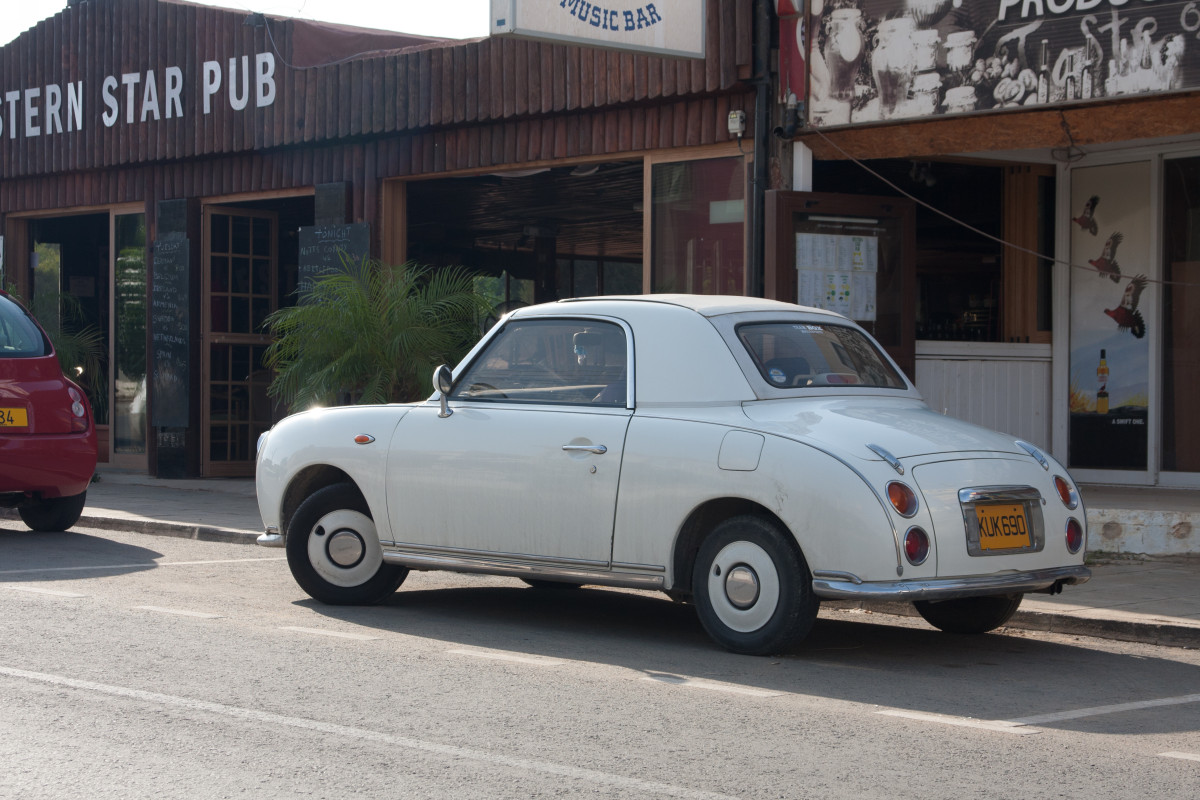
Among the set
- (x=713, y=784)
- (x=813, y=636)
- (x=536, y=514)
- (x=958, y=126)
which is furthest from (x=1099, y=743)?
(x=958, y=126)

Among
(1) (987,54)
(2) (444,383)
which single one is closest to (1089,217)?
(1) (987,54)

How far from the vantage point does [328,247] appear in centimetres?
1550

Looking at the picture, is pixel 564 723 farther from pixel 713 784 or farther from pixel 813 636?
pixel 813 636

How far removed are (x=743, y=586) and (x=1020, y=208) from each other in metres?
7.87

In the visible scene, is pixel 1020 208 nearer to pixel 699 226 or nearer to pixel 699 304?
pixel 699 226

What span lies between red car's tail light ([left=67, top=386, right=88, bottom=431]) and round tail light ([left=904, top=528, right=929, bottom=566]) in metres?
7.53

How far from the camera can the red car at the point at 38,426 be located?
1090 cm

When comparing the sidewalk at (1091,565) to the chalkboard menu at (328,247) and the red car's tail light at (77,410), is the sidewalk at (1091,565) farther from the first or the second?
the chalkboard menu at (328,247)

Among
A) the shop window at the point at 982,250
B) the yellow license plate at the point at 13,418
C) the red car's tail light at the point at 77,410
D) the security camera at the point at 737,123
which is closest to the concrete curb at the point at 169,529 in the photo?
the red car's tail light at the point at 77,410

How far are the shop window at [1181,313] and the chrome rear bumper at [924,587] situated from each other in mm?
6581

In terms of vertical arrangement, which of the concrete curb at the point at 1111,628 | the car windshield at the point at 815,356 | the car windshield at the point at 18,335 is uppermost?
the car windshield at the point at 18,335

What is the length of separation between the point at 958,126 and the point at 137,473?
11.1 m

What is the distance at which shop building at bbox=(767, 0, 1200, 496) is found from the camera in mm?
10586

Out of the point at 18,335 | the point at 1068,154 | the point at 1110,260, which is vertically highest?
the point at 1068,154
